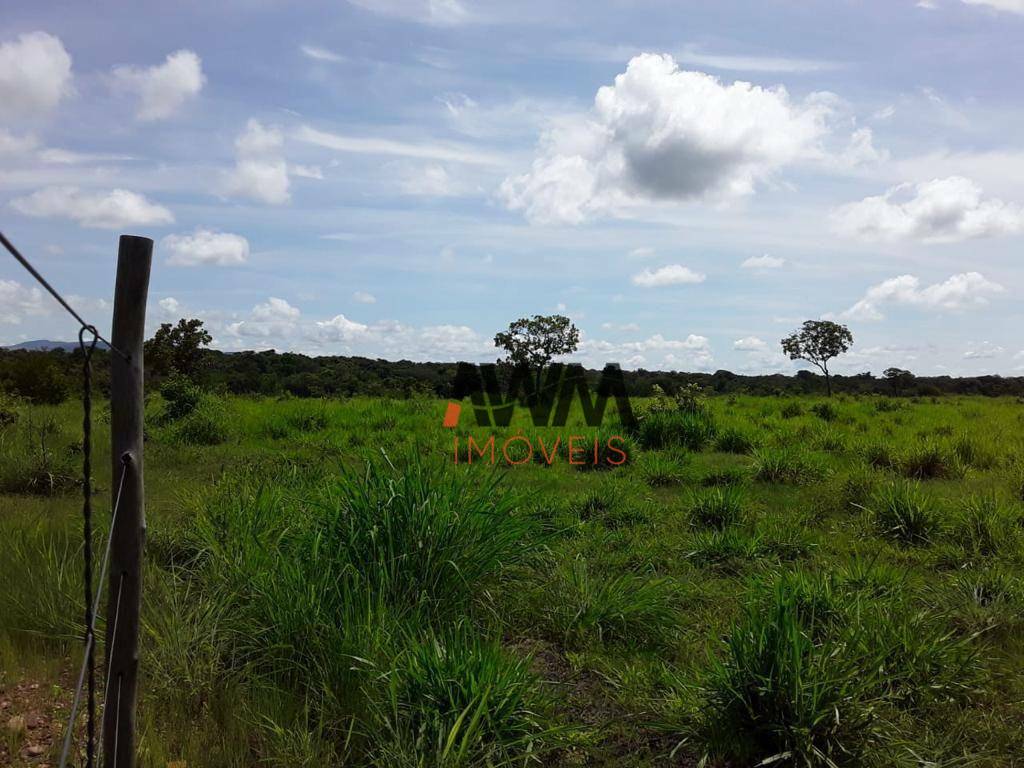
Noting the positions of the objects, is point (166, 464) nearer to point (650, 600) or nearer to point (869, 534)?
point (650, 600)

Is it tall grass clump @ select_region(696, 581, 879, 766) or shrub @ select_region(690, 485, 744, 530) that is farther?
shrub @ select_region(690, 485, 744, 530)

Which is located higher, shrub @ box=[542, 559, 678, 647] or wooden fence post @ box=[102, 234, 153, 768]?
wooden fence post @ box=[102, 234, 153, 768]

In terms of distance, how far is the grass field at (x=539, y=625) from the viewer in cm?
293

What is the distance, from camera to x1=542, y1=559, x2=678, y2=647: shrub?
4051 millimetres

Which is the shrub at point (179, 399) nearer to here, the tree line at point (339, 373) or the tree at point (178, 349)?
the tree line at point (339, 373)

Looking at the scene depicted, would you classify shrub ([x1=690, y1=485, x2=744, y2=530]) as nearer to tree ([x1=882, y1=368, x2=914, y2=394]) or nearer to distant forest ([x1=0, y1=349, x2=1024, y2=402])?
distant forest ([x1=0, y1=349, x2=1024, y2=402])

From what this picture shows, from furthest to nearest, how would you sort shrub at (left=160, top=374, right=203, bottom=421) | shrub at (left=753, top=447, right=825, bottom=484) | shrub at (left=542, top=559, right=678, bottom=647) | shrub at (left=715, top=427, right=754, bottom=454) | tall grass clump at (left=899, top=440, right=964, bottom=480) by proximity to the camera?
shrub at (left=160, top=374, right=203, bottom=421)
shrub at (left=715, top=427, right=754, bottom=454)
tall grass clump at (left=899, top=440, right=964, bottom=480)
shrub at (left=753, top=447, right=825, bottom=484)
shrub at (left=542, top=559, right=678, bottom=647)

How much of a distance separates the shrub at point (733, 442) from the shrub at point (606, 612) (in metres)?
6.87

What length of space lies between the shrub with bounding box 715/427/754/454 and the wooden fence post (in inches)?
371

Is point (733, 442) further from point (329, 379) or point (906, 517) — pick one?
point (329, 379)

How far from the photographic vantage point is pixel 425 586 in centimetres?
393

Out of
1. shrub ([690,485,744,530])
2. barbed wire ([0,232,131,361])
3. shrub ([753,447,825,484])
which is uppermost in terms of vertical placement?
barbed wire ([0,232,131,361])

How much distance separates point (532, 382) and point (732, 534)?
68.8 feet

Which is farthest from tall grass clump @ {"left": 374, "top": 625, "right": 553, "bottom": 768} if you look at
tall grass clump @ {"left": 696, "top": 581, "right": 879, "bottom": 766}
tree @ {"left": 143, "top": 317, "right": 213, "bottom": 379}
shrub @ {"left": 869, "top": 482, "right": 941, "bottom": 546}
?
tree @ {"left": 143, "top": 317, "right": 213, "bottom": 379}
